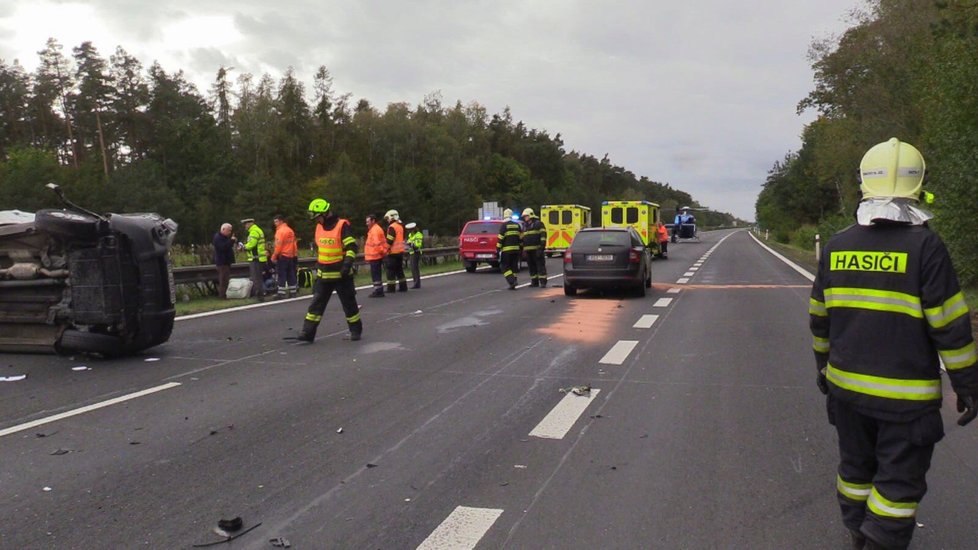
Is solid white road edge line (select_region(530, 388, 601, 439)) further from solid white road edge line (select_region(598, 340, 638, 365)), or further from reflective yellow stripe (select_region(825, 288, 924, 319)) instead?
reflective yellow stripe (select_region(825, 288, 924, 319))

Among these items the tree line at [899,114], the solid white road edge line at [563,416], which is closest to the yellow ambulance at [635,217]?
the tree line at [899,114]

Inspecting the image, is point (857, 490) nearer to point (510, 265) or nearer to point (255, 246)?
point (255, 246)

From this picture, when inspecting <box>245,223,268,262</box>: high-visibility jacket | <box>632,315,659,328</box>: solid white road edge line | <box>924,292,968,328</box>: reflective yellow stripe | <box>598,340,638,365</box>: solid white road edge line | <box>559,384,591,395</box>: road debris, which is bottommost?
<box>632,315,659,328</box>: solid white road edge line

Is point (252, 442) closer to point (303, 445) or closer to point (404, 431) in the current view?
point (303, 445)

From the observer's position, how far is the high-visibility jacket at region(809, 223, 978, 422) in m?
3.04

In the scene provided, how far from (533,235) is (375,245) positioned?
380 centimetres

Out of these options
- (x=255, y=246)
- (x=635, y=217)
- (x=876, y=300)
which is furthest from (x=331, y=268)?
(x=635, y=217)

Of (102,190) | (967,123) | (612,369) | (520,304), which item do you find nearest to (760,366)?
(612,369)

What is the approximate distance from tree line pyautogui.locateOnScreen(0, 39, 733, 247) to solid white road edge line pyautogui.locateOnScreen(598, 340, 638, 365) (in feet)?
164

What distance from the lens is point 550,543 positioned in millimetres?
3699

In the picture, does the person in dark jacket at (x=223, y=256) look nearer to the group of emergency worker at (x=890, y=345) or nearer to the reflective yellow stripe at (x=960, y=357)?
the group of emergency worker at (x=890, y=345)

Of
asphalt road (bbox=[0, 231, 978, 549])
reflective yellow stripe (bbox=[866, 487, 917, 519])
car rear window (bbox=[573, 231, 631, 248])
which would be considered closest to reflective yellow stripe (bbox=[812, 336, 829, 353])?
reflective yellow stripe (bbox=[866, 487, 917, 519])

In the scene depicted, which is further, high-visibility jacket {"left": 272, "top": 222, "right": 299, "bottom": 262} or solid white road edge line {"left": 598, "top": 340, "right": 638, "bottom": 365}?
high-visibility jacket {"left": 272, "top": 222, "right": 299, "bottom": 262}

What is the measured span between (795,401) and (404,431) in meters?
3.44
